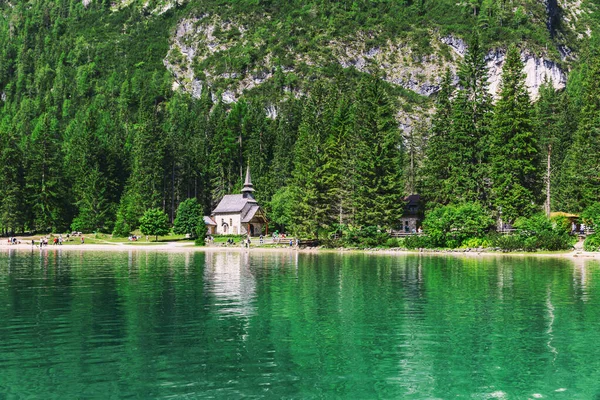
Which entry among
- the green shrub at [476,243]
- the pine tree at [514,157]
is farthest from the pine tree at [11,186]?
the pine tree at [514,157]

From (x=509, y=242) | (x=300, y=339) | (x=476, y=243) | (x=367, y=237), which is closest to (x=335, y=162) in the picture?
(x=367, y=237)

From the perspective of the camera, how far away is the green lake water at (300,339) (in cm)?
1365

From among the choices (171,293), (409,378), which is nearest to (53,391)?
(409,378)

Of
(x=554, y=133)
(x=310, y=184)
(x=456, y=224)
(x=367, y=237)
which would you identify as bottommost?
(x=367, y=237)

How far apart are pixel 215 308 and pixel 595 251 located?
45990 mm

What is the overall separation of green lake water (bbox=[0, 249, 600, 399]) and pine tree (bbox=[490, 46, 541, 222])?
34.8m

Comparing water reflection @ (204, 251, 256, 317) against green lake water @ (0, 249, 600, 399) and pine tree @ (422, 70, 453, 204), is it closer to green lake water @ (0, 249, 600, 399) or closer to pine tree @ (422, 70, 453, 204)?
green lake water @ (0, 249, 600, 399)

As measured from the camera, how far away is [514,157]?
71438 millimetres

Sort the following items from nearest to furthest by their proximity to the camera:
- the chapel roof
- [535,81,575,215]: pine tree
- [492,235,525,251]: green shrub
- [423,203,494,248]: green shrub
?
[492,235,525,251]: green shrub < [423,203,494,248]: green shrub < [535,81,575,215]: pine tree < the chapel roof

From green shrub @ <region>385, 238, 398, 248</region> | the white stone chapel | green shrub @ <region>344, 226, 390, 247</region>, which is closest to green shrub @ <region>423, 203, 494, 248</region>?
green shrub @ <region>385, 238, 398, 248</region>

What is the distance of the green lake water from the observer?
1365 cm

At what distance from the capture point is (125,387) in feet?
43.9

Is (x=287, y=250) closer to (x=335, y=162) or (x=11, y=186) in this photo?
(x=335, y=162)

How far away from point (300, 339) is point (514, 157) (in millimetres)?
59831
